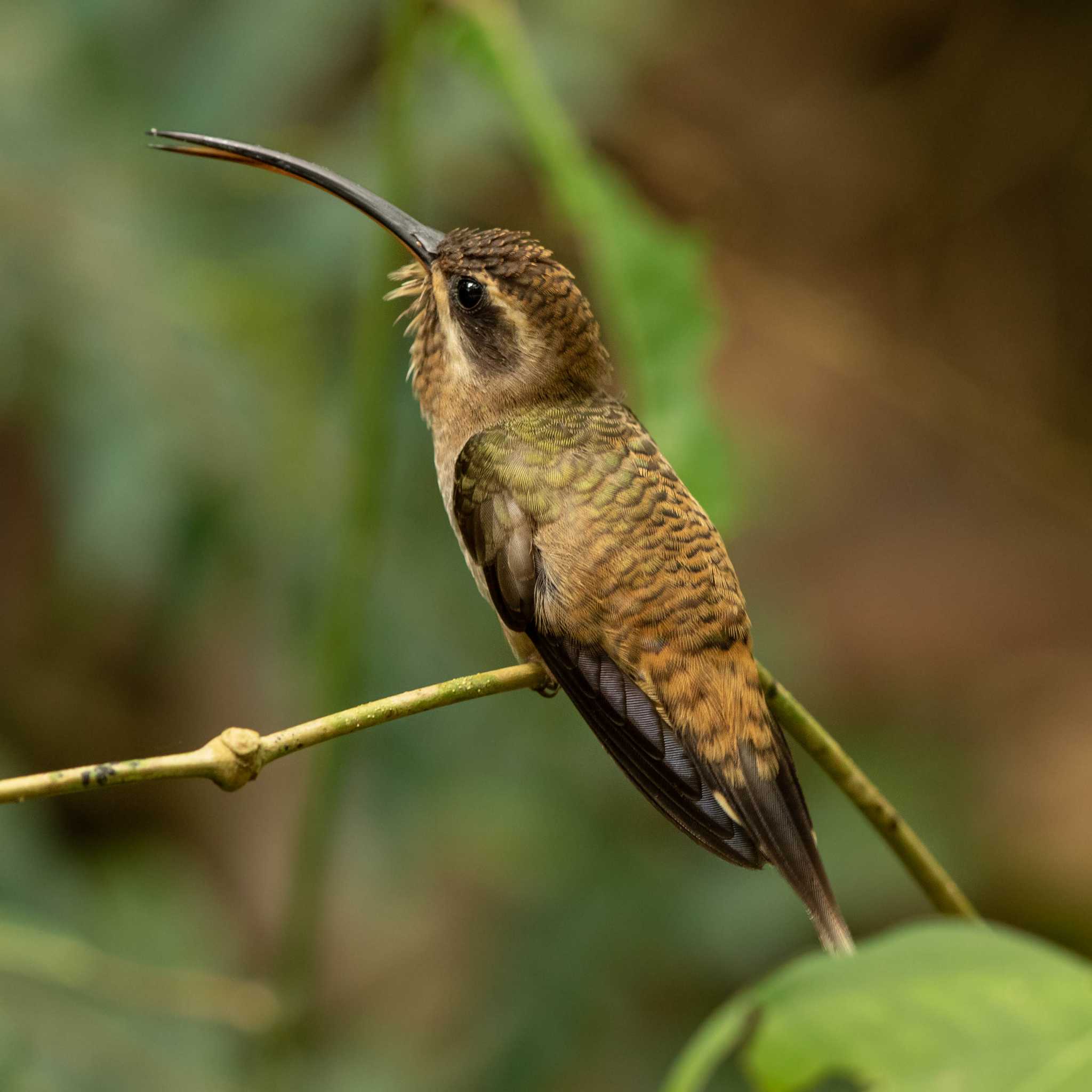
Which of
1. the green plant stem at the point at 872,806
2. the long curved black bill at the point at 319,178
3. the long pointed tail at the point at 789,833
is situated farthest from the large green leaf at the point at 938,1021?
the long curved black bill at the point at 319,178

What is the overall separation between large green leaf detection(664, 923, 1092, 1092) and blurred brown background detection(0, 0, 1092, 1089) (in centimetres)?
124

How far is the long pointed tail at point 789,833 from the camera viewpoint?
1.97 metres

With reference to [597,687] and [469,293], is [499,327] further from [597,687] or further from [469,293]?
[597,687]

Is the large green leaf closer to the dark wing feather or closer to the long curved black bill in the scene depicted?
the dark wing feather

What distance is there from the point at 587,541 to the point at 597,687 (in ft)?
0.78

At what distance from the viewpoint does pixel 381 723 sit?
162 cm

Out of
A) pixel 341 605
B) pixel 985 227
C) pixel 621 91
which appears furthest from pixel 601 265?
pixel 985 227

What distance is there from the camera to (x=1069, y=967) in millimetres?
1056

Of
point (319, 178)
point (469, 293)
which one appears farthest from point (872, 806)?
point (319, 178)

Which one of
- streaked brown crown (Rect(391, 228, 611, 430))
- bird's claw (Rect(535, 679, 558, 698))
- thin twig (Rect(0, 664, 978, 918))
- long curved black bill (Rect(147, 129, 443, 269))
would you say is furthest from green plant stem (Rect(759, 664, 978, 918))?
long curved black bill (Rect(147, 129, 443, 269))

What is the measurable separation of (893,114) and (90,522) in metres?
6.65

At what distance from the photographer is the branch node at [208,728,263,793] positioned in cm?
144

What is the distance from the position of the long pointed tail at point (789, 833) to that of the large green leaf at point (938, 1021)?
900mm

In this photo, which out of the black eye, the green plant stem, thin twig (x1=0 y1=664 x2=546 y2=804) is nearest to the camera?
thin twig (x1=0 y1=664 x2=546 y2=804)
